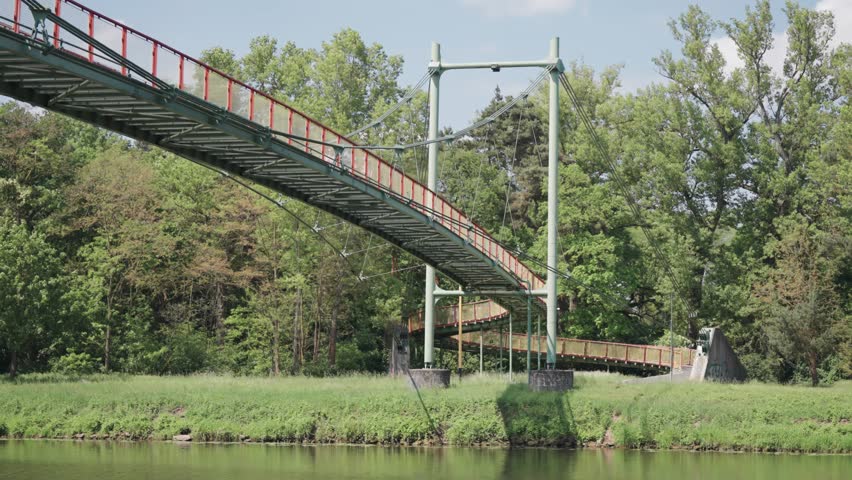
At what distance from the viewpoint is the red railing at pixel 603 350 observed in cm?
4450

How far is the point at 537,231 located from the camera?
53.7m

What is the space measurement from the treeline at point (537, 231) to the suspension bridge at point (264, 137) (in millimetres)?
9750

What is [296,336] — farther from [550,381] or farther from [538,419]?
[538,419]

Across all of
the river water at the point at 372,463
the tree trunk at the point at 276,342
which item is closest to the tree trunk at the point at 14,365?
the river water at the point at 372,463

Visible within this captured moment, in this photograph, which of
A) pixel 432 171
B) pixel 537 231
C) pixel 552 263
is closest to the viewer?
pixel 552 263

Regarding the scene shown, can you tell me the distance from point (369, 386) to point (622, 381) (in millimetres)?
8217

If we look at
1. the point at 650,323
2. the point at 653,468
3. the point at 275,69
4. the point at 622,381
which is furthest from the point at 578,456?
the point at 275,69

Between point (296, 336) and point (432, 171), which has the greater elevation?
point (432, 171)

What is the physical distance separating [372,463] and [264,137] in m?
8.56

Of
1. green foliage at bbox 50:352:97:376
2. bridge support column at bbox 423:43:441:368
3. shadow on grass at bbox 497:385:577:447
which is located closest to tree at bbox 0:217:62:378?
green foliage at bbox 50:352:97:376

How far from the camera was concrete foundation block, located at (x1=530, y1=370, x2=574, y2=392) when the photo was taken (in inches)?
1341

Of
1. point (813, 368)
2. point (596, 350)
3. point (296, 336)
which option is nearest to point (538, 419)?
point (813, 368)

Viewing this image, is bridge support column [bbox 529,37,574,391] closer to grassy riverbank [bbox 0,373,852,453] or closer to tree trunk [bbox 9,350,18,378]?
grassy riverbank [bbox 0,373,852,453]

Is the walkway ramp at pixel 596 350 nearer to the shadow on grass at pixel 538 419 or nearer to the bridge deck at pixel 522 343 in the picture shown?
the bridge deck at pixel 522 343
